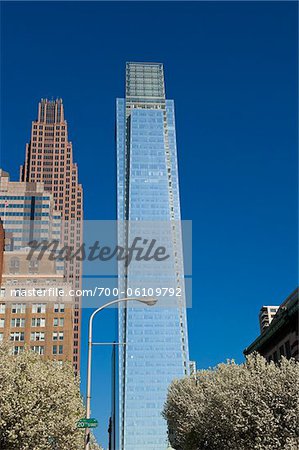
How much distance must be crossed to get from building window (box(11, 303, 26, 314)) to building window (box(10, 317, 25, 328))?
1380 millimetres

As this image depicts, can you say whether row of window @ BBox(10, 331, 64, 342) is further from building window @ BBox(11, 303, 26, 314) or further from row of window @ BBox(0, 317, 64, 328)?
building window @ BBox(11, 303, 26, 314)

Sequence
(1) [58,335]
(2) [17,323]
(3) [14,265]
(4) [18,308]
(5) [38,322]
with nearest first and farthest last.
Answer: (2) [17,323] → (1) [58,335] → (5) [38,322] → (4) [18,308] → (3) [14,265]

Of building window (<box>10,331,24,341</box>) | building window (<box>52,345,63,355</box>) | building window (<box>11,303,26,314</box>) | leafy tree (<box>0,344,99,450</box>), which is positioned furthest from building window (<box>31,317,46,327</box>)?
leafy tree (<box>0,344,99,450</box>)

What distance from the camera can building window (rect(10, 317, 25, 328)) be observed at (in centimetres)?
12075

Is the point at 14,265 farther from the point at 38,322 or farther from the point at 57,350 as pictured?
the point at 57,350

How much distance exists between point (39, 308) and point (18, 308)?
396cm

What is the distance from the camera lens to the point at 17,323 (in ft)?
397

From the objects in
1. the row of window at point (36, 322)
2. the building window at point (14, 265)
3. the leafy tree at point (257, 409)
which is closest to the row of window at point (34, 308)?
the row of window at point (36, 322)

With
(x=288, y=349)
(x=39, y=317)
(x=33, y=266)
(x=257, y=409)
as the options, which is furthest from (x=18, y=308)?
(x=257, y=409)

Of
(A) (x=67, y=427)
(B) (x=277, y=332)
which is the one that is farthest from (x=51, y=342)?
(A) (x=67, y=427)

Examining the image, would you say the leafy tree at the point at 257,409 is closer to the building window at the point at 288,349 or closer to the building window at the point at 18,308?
the building window at the point at 288,349

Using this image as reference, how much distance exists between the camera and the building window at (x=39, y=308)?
123m

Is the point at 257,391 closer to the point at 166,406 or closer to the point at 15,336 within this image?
the point at 166,406

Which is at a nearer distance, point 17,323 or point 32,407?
point 32,407
